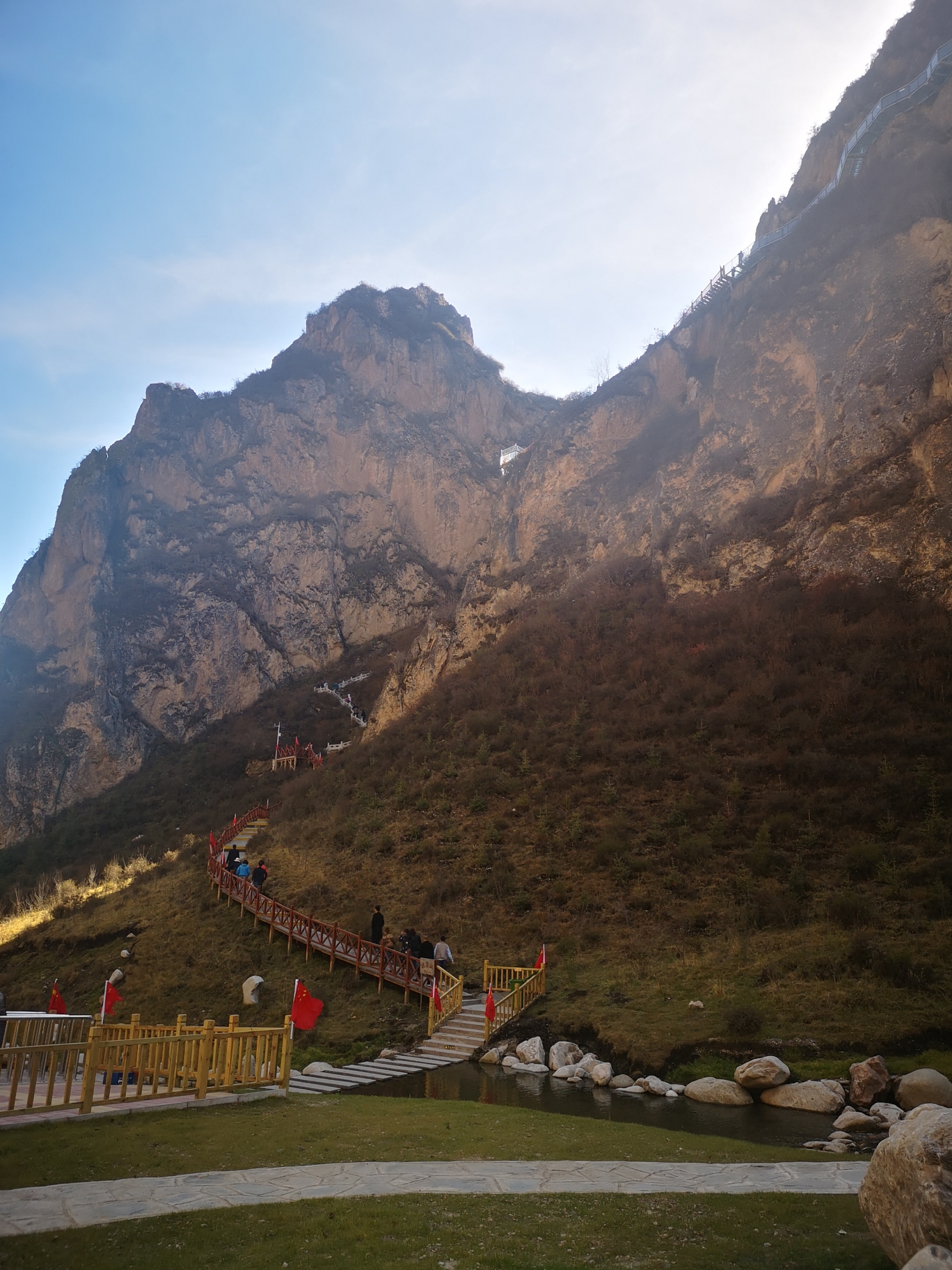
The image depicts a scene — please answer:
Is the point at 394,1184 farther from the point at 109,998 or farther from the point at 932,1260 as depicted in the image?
the point at 109,998

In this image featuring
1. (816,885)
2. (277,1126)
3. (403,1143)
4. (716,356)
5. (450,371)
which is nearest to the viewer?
(403,1143)

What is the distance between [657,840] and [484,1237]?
52.4 feet

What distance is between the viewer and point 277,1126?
8.13 m

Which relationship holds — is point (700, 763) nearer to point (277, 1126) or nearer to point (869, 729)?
point (869, 729)

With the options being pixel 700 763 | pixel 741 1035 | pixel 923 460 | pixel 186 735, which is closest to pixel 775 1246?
pixel 741 1035

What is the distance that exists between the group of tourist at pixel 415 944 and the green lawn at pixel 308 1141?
Answer: 797cm

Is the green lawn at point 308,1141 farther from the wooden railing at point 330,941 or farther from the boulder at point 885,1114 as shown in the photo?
the wooden railing at point 330,941

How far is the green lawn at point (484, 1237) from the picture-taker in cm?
432

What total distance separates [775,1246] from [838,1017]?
28.1 ft

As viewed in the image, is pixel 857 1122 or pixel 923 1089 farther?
pixel 923 1089

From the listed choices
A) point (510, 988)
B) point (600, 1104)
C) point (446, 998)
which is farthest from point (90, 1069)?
point (510, 988)

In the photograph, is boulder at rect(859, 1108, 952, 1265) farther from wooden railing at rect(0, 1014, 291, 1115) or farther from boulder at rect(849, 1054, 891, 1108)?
wooden railing at rect(0, 1014, 291, 1115)

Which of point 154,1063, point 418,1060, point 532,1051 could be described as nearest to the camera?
point 154,1063

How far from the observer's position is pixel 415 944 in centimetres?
1775
